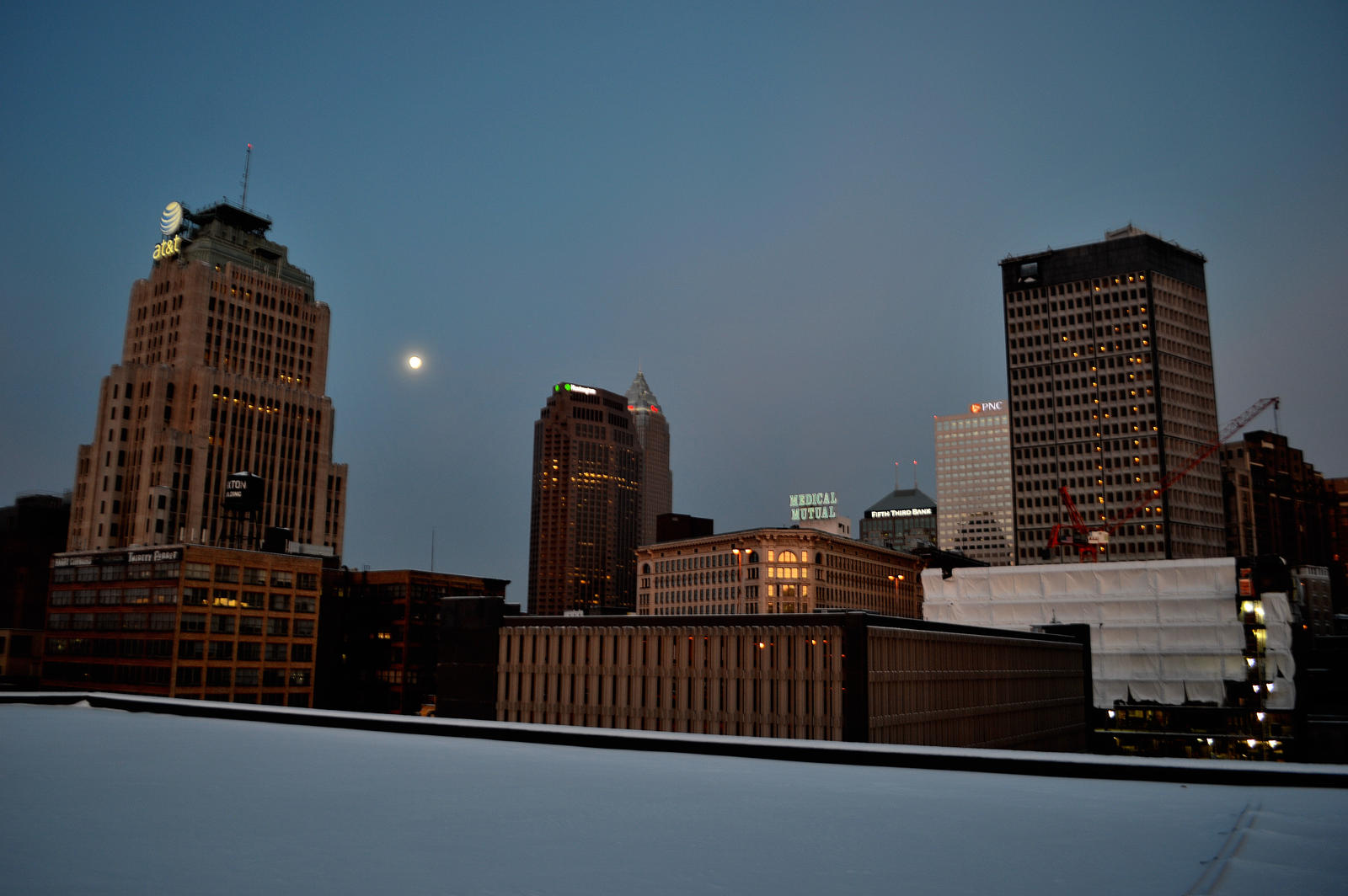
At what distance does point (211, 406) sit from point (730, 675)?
135 meters

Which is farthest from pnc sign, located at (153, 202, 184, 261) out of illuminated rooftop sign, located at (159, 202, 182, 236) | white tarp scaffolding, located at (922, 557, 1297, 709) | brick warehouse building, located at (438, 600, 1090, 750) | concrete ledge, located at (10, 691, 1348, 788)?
concrete ledge, located at (10, 691, 1348, 788)

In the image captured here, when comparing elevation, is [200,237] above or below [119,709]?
above

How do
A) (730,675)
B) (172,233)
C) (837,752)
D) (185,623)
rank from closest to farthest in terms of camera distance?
(837,752)
(730,675)
(185,623)
(172,233)

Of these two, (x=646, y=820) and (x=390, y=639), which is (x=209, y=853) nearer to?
(x=646, y=820)

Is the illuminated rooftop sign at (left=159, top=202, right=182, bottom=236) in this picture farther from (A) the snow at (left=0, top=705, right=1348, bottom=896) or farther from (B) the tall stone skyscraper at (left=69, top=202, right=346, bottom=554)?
(A) the snow at (left=0, top=705, right=1348, bottom=896)

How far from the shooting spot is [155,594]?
401 feet

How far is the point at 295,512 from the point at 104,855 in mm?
179875

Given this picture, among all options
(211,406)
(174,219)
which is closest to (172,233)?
(174,219)

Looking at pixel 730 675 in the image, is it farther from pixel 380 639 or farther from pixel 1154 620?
pixel 380 639

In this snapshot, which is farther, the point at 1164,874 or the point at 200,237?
the point at 200,237

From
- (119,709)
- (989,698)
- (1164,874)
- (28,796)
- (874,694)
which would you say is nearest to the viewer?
(1164,874)

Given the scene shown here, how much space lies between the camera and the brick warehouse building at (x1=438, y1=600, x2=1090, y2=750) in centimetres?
6881

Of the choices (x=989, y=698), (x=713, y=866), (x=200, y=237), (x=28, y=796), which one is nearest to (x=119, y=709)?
(x=28, y=796)

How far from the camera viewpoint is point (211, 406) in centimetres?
17025
